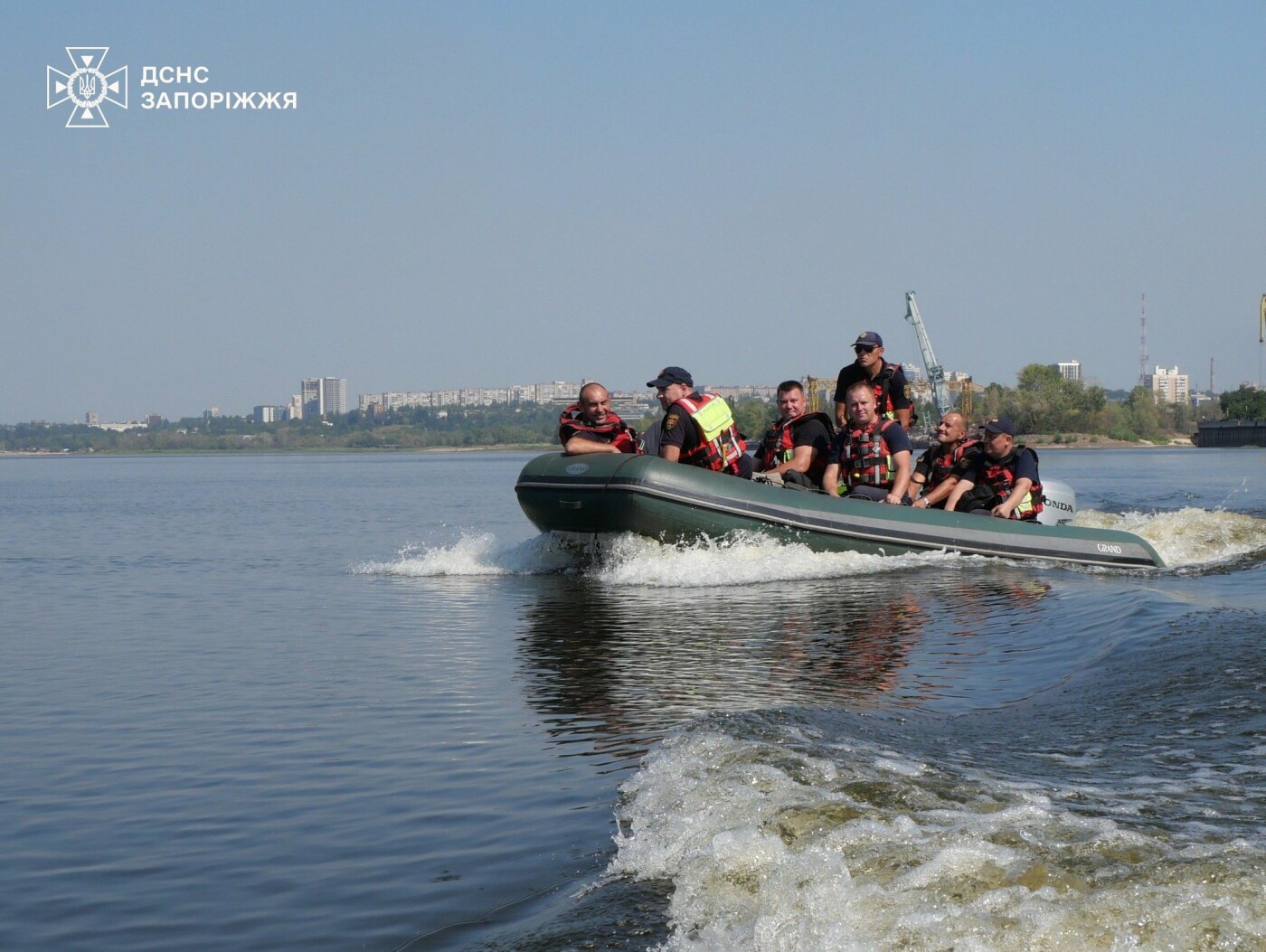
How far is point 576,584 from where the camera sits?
11398mm

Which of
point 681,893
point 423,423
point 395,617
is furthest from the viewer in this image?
point 423,423

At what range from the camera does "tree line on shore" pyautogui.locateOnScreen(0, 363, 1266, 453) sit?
318 ft

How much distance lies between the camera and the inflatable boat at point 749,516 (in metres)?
11.0

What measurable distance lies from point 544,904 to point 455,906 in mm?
215

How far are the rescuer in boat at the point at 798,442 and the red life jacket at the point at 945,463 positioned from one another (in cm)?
107

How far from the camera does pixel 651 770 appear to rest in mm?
4531

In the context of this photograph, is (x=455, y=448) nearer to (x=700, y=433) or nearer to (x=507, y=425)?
(x=507, y=425)

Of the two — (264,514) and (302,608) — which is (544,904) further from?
(264,514)

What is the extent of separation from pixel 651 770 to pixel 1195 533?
11.9 meters

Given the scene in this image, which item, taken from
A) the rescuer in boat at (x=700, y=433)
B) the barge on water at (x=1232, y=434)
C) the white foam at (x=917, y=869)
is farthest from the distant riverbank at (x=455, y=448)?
the white foam at (x=917, y=869)

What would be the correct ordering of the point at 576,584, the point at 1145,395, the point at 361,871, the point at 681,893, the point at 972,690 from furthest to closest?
the point at 1145,395
the point at 576,584
the point at 972,690
the point at 361,871
the point at 681,893

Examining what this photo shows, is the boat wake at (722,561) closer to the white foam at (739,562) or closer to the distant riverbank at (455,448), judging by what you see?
the white foam at (739,562)

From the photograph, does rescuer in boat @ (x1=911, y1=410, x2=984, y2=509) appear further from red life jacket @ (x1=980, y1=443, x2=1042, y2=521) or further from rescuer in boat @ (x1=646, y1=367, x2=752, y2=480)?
rescuer in boat @ (x1=646, y1=367, x2=752, y2=480)

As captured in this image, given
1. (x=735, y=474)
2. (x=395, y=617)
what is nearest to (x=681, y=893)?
(x=395, y=617)
